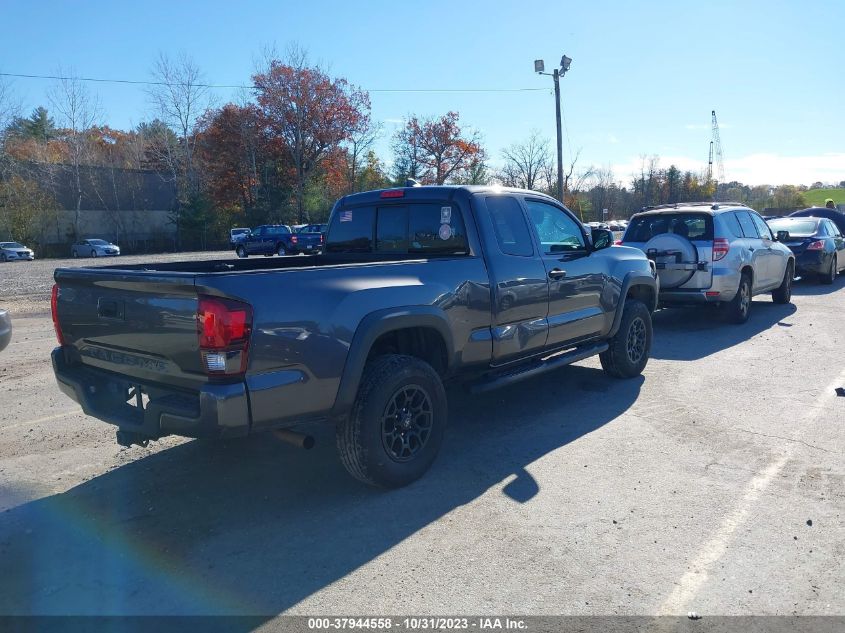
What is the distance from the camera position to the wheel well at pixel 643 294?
7.36 meters

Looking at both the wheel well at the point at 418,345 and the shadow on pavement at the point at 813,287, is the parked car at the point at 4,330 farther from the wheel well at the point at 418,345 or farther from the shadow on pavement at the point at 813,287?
the shadow on pavement at the point at 813,287

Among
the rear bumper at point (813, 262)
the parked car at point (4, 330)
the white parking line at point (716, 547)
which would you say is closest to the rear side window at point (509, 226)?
the white parking line at point (716, 547)

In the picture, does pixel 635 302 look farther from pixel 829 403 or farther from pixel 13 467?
pixel 13 467

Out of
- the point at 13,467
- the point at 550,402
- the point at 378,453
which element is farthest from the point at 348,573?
the point at 550,402

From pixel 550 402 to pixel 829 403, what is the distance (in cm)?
264

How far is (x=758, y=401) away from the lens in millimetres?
6285

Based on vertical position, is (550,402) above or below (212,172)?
below

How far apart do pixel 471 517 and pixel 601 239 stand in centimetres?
359

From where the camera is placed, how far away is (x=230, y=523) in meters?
3.90

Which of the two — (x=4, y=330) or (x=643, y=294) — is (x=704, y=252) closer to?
(x=643, y=294)

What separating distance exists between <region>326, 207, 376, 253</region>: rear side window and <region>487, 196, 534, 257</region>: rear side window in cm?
107

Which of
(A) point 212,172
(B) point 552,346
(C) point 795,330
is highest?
(A) point 212,172

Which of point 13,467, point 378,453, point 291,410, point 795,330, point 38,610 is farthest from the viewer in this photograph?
point 795,330

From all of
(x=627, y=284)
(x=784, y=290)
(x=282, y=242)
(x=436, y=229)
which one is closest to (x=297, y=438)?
(x=436, y=229)
